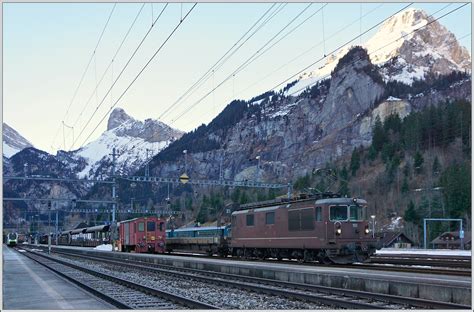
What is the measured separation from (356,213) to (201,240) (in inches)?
997

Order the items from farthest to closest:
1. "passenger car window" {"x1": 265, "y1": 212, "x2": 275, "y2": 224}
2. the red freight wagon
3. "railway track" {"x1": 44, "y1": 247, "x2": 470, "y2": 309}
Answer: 1. the red freight wagon
2. "passenger car window" {"x1": 265, "y1": 212, "x2": 275, "y2": 224}
3. "railway track" {"x1": 44, "y1": 247, "x2": 470, "y2": 309}

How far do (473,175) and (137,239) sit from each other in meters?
51.7

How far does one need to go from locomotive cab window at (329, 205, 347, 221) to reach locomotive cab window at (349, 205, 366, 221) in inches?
19.8

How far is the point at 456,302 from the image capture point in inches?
674

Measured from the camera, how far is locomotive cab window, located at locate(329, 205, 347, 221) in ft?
109

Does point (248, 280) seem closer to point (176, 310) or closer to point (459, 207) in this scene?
point (176, 310)

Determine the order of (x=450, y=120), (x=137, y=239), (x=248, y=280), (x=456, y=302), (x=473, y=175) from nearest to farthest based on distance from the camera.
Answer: (x=473, y=175)
(x=456, y=302)
(x=248, y=280)
(x=137, y=239)
(x=450, y=120)

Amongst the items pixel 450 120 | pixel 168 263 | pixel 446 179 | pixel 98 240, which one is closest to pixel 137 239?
pixel 168 263

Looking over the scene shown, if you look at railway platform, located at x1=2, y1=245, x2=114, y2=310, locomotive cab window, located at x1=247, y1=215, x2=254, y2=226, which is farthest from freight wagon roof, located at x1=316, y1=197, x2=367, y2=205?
railway platform, located at x1=2, y1=245, x2=114, y2=310

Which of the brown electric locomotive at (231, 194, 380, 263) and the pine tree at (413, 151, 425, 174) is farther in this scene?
the pine tree at (413, 151, 425, 174)

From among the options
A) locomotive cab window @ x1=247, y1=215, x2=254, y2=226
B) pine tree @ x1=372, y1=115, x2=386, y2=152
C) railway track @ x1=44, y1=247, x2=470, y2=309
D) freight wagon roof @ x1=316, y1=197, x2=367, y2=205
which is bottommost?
railway track @ x1=44, y1=247, x2=470, y2=309

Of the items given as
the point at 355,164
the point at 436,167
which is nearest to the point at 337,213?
the point at 436,167

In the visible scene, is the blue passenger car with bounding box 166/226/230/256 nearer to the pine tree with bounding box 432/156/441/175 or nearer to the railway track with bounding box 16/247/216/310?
the railway track with bounding box 16/247/216/310

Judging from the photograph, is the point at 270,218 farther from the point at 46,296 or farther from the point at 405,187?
the point at 405,187
